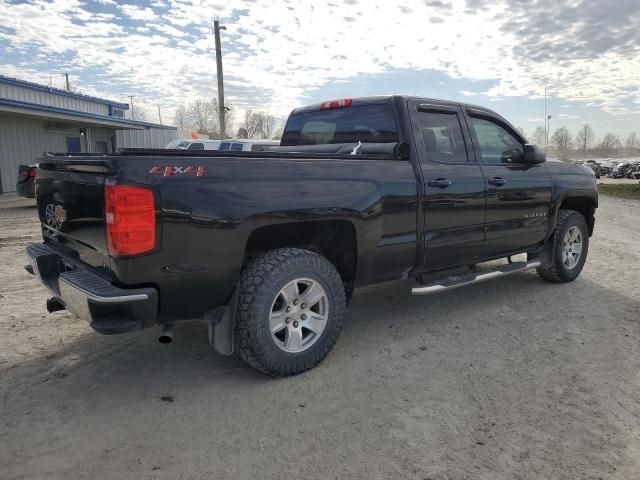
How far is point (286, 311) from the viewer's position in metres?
3.45

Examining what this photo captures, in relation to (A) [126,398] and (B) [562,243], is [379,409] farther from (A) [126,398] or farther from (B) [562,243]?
(B) [562,243]

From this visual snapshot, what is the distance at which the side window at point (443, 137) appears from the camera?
4.34 metres

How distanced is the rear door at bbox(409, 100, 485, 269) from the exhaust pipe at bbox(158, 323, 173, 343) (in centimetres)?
209

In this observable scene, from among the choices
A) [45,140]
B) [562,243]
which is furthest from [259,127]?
[562,243]

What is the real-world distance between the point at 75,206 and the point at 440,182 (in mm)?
2700

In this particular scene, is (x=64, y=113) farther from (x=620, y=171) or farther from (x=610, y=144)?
(x=610, y=144)

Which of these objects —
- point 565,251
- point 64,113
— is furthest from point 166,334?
point 64,113

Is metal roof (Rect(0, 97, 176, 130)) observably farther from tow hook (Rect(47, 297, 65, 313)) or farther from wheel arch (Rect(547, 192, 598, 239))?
wheel arch (Rect(547, 192, 598, 239))

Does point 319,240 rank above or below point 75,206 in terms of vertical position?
below

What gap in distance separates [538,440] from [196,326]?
113 inches

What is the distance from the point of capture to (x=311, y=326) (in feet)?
11.7

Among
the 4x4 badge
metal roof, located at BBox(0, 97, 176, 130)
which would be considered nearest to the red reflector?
the 4x4 badge

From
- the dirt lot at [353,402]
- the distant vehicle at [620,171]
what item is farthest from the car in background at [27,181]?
the distant vehicle at [620,171]

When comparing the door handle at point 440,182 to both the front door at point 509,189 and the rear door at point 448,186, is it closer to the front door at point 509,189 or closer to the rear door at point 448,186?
the rear door at point 448,186
